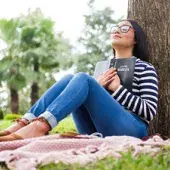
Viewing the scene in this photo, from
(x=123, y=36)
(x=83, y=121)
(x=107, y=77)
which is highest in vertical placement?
(x=123, y=36)

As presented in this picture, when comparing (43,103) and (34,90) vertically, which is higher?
(43,103)

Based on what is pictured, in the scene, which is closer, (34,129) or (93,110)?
(34,129)

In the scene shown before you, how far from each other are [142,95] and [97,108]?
407mm

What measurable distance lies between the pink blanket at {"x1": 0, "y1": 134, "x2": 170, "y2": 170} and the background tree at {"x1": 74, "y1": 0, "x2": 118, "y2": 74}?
889 inches

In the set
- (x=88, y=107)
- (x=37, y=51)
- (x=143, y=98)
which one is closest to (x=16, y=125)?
(x=88, y=107)

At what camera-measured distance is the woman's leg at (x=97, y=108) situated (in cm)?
348

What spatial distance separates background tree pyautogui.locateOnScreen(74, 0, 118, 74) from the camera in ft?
86.0

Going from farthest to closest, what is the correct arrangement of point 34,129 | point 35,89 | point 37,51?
point 35,89 → point 37,51 → point 34,129

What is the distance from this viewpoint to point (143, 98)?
387 centimetres

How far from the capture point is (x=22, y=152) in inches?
105

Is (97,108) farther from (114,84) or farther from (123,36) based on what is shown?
(123,36)

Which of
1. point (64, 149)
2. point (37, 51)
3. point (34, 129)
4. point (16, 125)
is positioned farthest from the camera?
point (37, 51)

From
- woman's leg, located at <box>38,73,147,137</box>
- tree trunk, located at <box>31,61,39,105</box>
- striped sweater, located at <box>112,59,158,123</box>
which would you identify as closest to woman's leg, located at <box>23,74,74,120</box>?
woman's leg, located at <box>38,73,147,137</box>

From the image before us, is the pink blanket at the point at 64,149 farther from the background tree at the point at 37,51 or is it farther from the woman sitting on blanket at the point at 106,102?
the background tree at the point at 37,51
